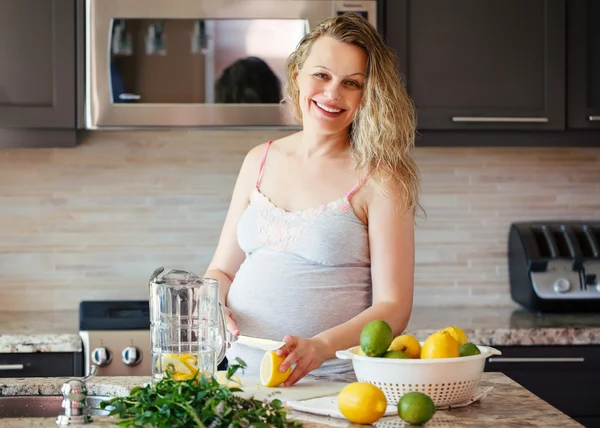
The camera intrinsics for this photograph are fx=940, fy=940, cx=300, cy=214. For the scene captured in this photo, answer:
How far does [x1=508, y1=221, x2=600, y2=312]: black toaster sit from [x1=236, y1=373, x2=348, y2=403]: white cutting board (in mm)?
1539

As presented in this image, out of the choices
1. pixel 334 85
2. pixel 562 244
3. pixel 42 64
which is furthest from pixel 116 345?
pixel 562 244

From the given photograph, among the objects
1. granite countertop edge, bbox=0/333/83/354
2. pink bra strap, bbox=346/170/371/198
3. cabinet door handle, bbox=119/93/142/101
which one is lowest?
granite countertop edge, bbox=0/333/83/354

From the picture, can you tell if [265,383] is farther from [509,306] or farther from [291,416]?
[509,306]

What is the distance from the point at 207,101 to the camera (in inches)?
117

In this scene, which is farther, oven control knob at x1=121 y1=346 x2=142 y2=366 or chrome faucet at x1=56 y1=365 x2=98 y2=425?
oven control knob at x1=121 y1=346 x2=142 y2=366

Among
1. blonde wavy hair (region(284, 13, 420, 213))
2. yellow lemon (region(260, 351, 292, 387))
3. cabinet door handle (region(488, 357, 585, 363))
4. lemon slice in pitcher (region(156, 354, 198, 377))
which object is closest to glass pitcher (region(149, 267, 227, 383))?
lemon slice in pitcher (region(156, 354, 198, 377))

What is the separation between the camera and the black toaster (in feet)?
10.2

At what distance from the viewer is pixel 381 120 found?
2.03 metres

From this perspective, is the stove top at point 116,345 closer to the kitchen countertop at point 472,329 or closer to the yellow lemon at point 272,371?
the kitchen countertop at point 472,329

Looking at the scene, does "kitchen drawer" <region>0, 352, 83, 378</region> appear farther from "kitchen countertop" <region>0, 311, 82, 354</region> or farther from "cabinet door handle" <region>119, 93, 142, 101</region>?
"cabinet door handle" <region>119, 93, 142, 101</region>

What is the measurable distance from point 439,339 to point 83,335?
1.55m

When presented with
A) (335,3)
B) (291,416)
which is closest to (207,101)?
(335,3)

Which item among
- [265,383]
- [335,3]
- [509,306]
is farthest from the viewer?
[509,306]

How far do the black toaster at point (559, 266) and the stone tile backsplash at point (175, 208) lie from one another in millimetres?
187
